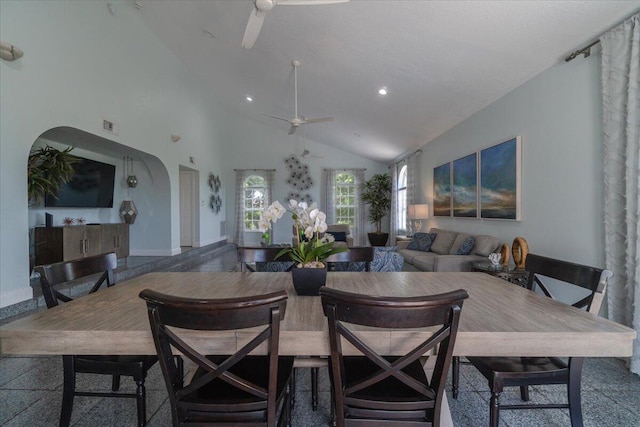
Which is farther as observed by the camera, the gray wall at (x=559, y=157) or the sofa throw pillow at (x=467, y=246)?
the sofa throw pillow at (x=467, y=246)

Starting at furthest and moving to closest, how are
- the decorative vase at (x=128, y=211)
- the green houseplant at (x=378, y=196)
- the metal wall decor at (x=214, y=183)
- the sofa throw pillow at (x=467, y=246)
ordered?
the green houseplant at (x=378, y=196) → the metal wall decor at (x=214, y=183) → the decorative vase at (x=128, y=211) → the sofa throw pillow at (x=467, y=246)

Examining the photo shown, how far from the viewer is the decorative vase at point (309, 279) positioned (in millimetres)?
1390

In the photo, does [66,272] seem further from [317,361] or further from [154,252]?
[154,252]

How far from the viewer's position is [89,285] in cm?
372

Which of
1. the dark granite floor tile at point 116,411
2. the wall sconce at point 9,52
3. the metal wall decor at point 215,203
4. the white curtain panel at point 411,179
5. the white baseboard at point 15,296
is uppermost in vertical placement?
the wall sconce at point 9,52

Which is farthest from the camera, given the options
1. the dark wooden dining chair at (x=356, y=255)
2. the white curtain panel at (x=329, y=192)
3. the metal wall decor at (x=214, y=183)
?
the white curtain panel at (x=329, y=192)

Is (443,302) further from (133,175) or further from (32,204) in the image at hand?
(133,175)

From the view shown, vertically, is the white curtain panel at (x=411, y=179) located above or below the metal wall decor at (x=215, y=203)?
above

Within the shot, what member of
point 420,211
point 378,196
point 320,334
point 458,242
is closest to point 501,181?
point 458,242

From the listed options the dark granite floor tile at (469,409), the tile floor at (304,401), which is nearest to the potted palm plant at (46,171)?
the tile floor at (304,401)

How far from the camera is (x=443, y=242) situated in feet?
15.9

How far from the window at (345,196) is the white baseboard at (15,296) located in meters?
7.14

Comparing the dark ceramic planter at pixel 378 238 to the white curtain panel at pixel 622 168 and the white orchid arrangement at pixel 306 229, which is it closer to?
the white curtain panel at pixel 622 168

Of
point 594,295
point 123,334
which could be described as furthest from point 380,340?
point 594,295
